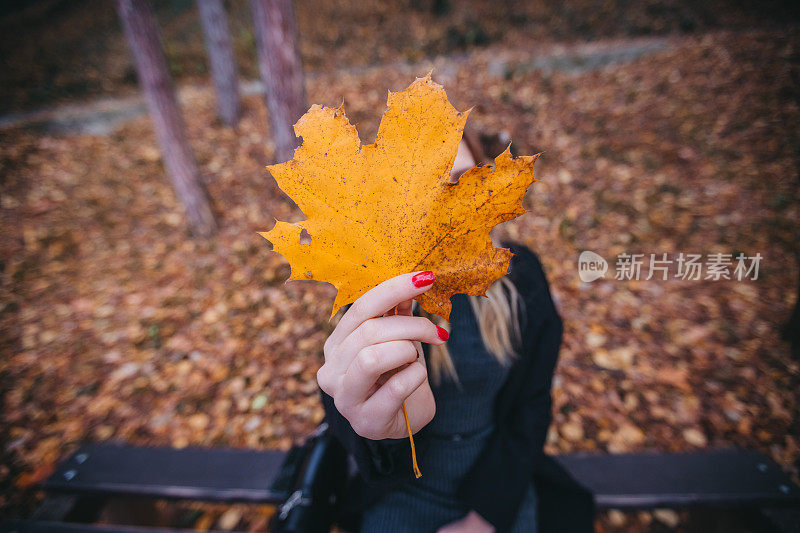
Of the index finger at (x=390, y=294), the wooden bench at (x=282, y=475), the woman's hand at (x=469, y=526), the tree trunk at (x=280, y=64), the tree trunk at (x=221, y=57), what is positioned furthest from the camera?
the tree trunk at (x=221, y=57)

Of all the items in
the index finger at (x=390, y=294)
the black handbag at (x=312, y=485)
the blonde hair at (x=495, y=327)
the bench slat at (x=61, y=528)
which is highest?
the index finger at (x=390, y=294)

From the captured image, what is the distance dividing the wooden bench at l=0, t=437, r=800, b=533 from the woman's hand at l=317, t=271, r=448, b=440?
91 centimetres

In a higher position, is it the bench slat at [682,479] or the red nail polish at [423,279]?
the red nail polish at [423,279]

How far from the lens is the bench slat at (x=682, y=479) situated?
1.73 metres

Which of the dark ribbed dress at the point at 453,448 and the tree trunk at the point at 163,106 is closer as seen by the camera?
the dark ribbed dress at the point at 453,448

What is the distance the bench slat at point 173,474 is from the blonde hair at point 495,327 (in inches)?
41.9

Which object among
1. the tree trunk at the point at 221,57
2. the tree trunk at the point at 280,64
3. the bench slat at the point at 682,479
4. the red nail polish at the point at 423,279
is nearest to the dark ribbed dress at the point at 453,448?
the bench slat at the point at 682,479

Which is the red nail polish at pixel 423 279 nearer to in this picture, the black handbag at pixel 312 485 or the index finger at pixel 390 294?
the index finger at pixel 390 294

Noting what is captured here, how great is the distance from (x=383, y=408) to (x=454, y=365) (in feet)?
2.19

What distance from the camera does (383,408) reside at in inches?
30.6

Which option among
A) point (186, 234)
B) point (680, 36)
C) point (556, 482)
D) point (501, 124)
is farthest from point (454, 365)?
point (680, 36)

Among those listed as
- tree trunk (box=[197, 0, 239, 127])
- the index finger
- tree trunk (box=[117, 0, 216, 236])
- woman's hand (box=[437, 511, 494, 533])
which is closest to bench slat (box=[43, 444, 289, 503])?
woman's hand (box=[437, 511, 494, 533])

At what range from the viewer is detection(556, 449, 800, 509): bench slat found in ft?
5.69

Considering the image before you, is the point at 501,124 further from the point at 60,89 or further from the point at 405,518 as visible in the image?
the point at 60,89
